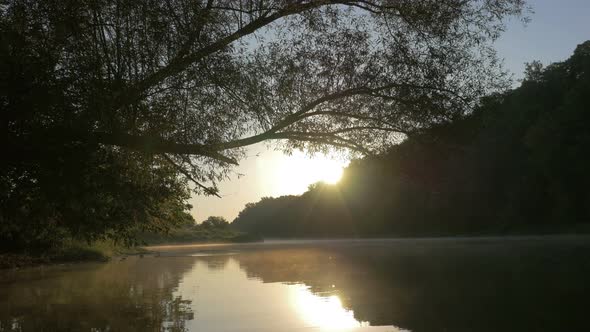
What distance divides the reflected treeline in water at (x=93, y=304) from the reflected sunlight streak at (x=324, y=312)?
203cm

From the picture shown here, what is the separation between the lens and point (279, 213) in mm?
116438

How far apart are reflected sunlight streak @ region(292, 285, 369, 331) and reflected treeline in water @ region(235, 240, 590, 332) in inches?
9.2

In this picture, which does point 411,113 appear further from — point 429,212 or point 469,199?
point 429,212

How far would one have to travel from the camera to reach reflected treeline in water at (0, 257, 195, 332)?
9984 mm

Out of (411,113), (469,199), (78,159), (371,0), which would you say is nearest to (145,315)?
(78,159)

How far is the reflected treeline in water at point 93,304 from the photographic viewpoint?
9.98 meters

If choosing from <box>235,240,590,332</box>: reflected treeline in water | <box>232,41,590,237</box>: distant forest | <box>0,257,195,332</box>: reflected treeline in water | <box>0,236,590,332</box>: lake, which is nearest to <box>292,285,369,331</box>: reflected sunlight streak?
<box>0,236,590,332</box>: lake

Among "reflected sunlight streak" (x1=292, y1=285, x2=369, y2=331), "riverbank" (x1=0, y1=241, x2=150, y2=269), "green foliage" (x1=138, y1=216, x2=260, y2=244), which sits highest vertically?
"green foliage" (x1=138, y1=216, x2=260, y2=244)

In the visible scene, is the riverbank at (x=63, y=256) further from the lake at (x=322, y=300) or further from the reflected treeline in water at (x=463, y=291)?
the reflected treeline in water at (x=463, y=291)

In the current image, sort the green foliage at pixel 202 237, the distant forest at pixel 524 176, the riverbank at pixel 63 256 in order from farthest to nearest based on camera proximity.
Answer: the green foliage at pixel 202 237 → the distant forest at pixel 524 176 → the riverbank at pixel 63 256

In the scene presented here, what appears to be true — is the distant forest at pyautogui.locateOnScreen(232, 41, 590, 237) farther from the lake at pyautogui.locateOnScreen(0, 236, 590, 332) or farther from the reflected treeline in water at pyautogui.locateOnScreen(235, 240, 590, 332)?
the lake at pyautogui.locateOnScreen(0, 236, 590, 332)

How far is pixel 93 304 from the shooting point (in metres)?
12.7

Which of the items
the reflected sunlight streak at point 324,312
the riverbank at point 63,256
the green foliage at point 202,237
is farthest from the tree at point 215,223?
the reflected sunlight streak at point 324,312

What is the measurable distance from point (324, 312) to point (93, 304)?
5118 millimetres
